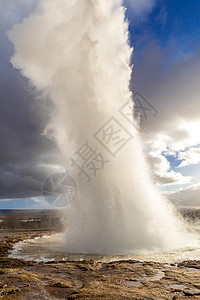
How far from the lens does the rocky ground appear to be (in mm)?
6949

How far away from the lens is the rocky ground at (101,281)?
6.95m

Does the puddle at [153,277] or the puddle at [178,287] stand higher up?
the puddle at [153,277]

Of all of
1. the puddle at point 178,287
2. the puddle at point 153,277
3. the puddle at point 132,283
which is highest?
the puddle at point 153,277

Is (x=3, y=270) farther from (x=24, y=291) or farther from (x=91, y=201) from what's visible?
(x=91, y=201)

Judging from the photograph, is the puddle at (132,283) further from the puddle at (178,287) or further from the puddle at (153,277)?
the puddle at (178,287)

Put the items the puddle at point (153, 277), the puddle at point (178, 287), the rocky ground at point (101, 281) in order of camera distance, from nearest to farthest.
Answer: the rocky ground at point (101, 281) < the puddle at point (178, 287) < the puddle at point (153, 277)

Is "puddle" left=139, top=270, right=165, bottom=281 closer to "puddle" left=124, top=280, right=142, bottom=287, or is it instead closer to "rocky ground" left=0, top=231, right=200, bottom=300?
"rocky ground" left=0, top=231, right=200, bottom=300

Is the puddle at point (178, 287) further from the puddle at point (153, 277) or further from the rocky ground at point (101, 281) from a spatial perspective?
the puddle at point (153, 277)

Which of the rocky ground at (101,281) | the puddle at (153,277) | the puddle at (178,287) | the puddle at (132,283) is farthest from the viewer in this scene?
the puddle at (153,277)

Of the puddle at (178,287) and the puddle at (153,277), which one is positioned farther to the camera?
the puddle at (153,277)

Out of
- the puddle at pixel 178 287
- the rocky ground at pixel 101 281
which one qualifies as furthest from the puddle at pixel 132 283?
the puddle at pixel 178 287

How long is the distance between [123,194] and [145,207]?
2137 mm

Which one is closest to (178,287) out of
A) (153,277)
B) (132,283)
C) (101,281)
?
(153,277)

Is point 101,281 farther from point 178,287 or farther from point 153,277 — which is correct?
point 178,287
